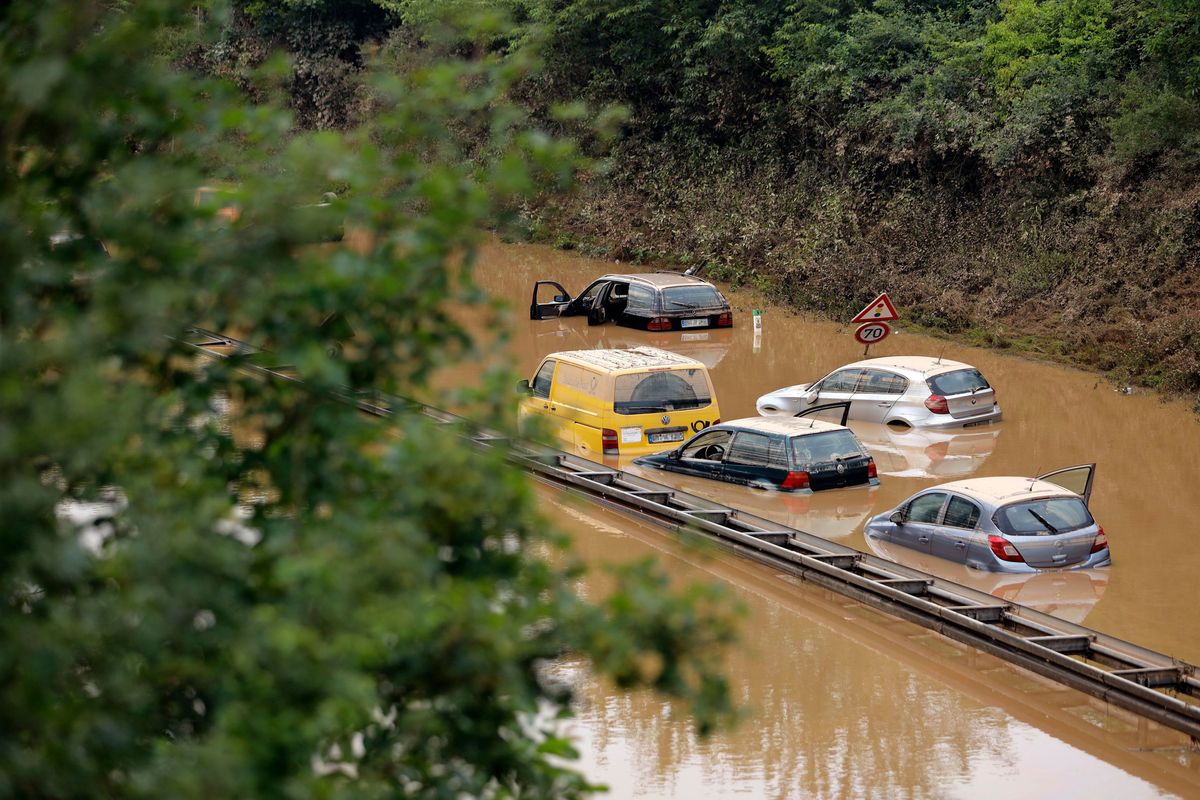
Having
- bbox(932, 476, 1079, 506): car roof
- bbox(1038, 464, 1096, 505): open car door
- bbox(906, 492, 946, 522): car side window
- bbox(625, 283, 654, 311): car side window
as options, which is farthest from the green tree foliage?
bbox(625, 283, 654, 311): car side window

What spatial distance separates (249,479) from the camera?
17.3ft

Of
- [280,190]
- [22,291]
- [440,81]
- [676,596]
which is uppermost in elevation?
[440,81]

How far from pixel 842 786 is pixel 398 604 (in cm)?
757

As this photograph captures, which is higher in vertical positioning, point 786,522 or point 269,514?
point 269,514

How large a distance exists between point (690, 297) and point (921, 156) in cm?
692

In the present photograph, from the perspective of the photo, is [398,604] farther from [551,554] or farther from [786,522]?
[786,522]

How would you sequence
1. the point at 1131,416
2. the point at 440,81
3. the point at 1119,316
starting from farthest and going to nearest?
1. the point at 1119,316
2. the point at 1131,416
3. the point at 440,81

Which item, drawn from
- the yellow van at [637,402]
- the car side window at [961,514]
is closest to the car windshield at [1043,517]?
the car side window at [961,514]

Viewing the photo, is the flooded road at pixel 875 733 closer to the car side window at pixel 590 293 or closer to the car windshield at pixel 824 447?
the car windshield at pixel 824 447

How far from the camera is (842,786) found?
11.1 m

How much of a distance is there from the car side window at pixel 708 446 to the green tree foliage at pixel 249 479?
1353 centimetres

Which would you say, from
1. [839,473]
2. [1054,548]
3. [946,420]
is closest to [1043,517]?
[1054,548]

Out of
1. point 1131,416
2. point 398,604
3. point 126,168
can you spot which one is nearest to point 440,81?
point 126,168

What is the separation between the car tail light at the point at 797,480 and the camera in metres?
18.0
